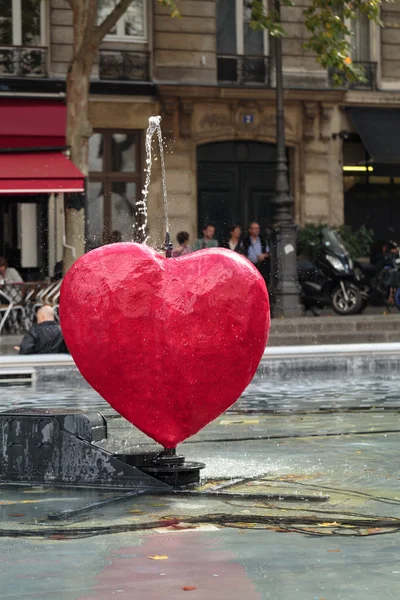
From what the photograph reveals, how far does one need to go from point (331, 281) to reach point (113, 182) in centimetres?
591

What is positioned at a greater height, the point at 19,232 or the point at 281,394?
the point at 19,232

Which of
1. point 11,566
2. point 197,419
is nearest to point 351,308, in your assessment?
point 197,419

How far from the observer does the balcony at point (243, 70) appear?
28.0m

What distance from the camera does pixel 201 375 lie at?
6.83 meters

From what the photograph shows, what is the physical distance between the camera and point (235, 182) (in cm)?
2814

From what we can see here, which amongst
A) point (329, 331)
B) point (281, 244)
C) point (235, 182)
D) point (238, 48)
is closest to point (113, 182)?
point (235, 182)

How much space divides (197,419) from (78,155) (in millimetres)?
15173

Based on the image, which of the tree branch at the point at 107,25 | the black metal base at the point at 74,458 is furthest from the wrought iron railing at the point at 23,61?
the black metal base at the point at 74,458

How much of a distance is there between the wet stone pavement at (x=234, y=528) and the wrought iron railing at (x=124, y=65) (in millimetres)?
18220

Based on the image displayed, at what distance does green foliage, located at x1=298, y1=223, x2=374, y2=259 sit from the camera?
24922 millimetres

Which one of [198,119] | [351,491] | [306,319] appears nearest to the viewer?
[351,491]

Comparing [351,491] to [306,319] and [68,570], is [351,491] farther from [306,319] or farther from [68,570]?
[306,319]

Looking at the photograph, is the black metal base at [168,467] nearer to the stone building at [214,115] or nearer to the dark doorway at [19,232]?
the stone building at [214,115]

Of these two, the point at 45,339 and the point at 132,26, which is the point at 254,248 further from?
the point at 132,26
